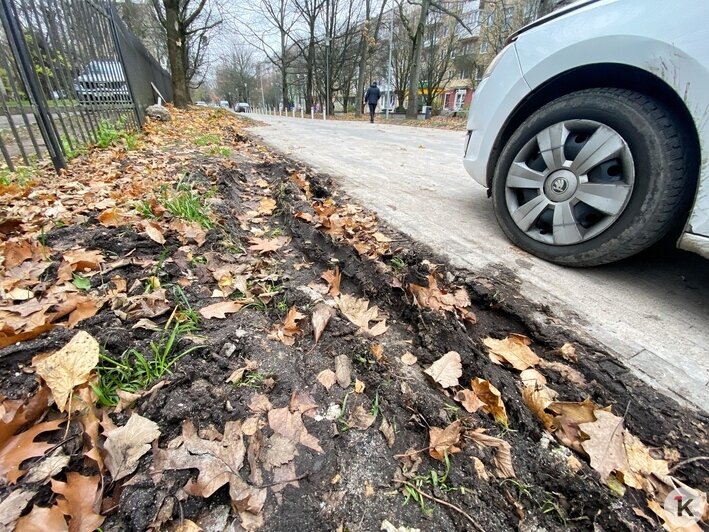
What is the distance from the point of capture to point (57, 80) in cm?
373

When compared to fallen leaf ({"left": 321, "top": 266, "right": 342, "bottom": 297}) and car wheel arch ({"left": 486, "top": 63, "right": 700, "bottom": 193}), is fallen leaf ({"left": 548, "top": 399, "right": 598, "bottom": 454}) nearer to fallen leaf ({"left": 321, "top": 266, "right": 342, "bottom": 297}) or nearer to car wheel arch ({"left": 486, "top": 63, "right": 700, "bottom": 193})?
fallen leaf ({"left": 321, "top": 266, "right": 342, "bottom": 297})

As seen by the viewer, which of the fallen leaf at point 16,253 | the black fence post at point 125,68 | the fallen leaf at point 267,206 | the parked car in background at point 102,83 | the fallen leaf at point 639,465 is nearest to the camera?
the fallen leaf at point 639,465

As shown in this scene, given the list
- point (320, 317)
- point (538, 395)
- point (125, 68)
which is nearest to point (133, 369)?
point (320, 317)

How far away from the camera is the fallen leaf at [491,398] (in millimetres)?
1171

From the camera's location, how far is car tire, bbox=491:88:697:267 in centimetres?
169

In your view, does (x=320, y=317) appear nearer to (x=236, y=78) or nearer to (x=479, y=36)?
(x=479, y=36)

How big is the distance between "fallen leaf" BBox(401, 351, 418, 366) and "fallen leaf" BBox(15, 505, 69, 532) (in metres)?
1.08

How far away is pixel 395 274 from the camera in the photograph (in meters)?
1.92

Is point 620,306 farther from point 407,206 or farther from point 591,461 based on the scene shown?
point 407,206

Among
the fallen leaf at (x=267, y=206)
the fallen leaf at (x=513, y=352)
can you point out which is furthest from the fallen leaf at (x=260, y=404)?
the fallen leaf at (x=267, y=206)

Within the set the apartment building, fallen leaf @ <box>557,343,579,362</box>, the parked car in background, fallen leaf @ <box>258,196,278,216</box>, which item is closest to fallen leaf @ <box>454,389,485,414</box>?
fallen leaf @ <box>557,343,579,362</box>

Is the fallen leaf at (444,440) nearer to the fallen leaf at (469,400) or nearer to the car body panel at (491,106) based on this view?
the fallen leaf at (469,400)

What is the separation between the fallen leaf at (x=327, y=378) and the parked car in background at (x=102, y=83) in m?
5.03

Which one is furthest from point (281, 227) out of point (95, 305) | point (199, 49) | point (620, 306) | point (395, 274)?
point (199, 49)
